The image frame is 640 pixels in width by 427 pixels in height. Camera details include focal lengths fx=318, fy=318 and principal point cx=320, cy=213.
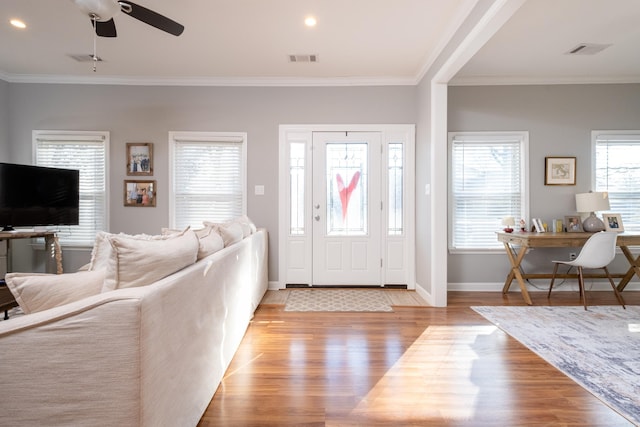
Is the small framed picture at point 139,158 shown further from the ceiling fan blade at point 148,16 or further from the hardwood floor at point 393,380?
the hardwood floor at point 393,380

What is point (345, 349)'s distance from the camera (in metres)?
2.50

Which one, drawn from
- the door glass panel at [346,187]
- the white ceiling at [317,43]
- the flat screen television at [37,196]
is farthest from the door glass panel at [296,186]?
the flat screen television at [37,196]

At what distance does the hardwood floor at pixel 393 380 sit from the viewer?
1693 millimetres

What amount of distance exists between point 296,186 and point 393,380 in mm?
2917

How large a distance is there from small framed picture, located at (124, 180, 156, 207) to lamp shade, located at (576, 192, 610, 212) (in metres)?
5.63

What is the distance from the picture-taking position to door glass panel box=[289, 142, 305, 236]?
14.6 feet

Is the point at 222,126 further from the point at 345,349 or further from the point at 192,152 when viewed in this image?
the point at 345,349

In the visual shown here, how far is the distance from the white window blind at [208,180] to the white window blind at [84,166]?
1.00 m

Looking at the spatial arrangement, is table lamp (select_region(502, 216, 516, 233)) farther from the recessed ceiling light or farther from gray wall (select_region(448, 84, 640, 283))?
the recessed ceiling light

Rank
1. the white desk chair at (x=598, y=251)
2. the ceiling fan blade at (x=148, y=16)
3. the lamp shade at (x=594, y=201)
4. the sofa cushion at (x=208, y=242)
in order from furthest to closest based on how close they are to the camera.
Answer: the lamp shade at (x=594, y=201), the white desk chair at (x=598, y=251), the ceiling fan blade at (x=148, y=16), the sofa cushion at (x=208, y=242)

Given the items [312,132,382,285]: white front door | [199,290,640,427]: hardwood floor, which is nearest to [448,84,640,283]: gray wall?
[312,132,382,285]: white front door

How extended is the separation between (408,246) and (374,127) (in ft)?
5.62

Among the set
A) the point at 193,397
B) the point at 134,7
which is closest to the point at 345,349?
the point at 193,397

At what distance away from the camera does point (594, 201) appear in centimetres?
393
